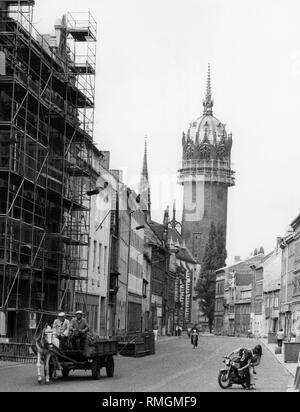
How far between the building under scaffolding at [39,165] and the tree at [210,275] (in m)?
118

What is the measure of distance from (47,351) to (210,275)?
159 meters

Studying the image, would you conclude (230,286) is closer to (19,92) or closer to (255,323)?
(255,323)

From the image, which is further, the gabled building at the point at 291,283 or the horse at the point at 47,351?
the gabled building at the point at 291,283

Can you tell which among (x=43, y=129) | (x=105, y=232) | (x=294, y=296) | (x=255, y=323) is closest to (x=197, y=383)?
(x=43, y=129)

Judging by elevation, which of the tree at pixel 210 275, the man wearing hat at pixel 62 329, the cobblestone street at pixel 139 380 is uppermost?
the tree at pixel 210 275

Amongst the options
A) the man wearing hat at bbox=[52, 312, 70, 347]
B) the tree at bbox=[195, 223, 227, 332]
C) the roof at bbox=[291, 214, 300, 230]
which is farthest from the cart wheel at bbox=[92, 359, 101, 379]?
the tree at bbox=[195, 223, 227, 332]

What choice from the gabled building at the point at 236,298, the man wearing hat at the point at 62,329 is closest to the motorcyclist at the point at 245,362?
the man wearing hat at the point at 62,329

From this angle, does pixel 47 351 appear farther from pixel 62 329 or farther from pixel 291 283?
pixel 291 283

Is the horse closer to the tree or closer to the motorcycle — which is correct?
the motorcycle

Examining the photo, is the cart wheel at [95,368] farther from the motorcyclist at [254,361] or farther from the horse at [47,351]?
the motorcyclist at [254,361]

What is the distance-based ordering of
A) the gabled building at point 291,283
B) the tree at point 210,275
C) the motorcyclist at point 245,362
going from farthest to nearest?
the tree at point 210,275 < the gabled building at point 291,283 < the motorcyclist at point 245,362

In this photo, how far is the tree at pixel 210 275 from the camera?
178 meters

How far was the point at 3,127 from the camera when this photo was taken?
4381 cm
